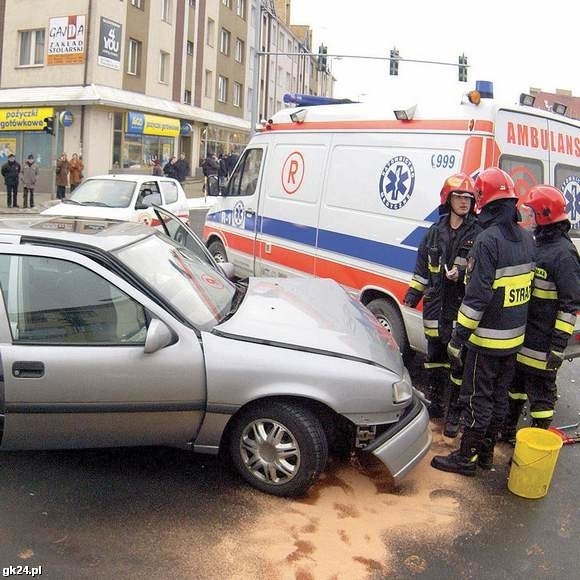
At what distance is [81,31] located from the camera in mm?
27234

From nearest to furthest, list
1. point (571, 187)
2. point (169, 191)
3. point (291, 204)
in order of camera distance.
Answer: point (571, 187) → point (291, 204) → point (169, 191)

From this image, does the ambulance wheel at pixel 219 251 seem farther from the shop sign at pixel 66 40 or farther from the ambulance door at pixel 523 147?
the shop sign at pixel 66 40

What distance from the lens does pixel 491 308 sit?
434 centimetres

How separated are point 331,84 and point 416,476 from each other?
278 feet

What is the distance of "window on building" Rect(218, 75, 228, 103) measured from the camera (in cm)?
4003

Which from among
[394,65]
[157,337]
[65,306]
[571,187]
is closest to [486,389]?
[157,337]

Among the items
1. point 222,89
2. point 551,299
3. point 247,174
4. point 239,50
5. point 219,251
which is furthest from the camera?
point 239,50

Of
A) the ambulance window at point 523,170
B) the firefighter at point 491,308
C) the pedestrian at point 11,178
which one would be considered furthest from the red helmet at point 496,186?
the pedestrian at point 11,178

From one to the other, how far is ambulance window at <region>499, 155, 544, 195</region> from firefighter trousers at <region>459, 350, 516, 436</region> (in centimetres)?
191

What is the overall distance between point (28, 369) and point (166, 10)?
32159 mm

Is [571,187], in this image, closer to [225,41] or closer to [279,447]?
[279,447]

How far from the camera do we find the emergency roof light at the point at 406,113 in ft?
20.1

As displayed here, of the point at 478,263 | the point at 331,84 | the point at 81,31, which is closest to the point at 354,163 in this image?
the point at 478,263

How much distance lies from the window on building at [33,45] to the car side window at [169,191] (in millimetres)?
18463
